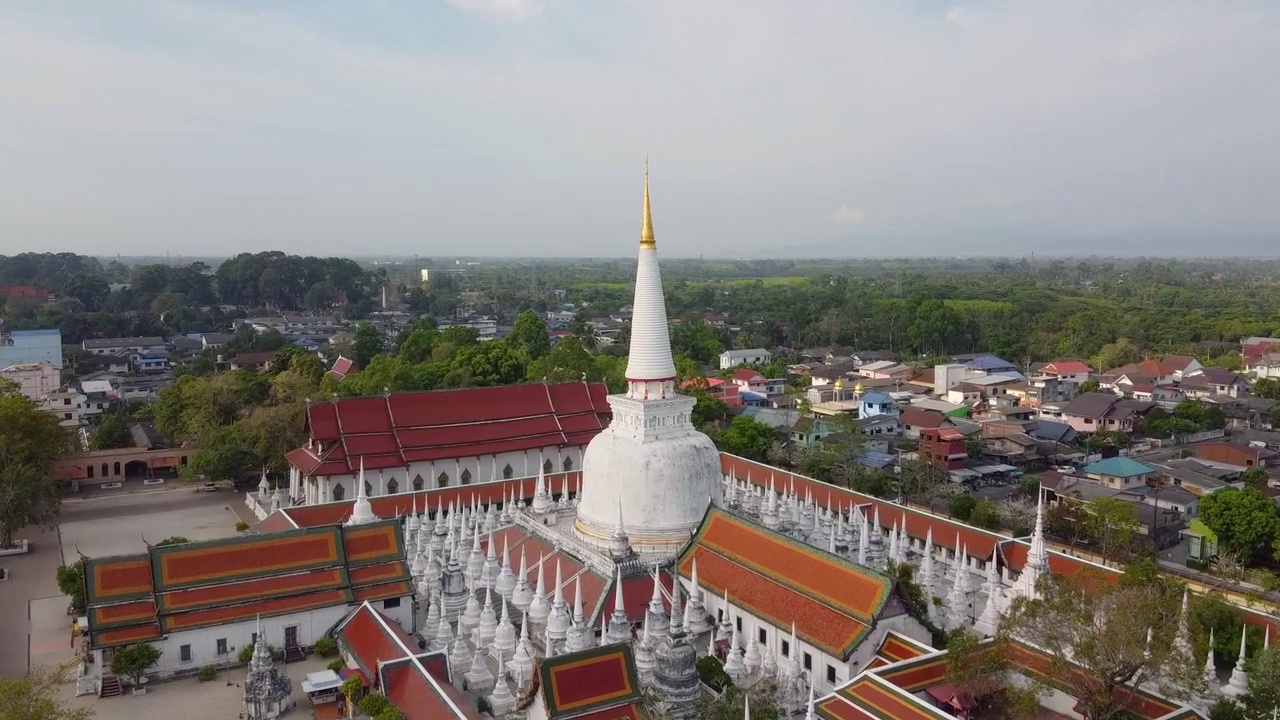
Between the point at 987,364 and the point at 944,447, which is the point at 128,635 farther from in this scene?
the point at 987,364

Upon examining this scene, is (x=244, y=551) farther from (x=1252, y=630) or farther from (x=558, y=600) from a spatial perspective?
(x=1252, y=630)

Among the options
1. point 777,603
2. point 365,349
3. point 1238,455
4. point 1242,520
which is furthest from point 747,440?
point 365,349

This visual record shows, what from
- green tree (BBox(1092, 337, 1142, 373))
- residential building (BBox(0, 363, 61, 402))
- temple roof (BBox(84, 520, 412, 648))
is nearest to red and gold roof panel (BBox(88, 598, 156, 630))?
temple roof (BBox(84, 520, 412, 648))

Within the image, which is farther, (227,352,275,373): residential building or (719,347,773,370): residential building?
(719,347,773,370): residential building

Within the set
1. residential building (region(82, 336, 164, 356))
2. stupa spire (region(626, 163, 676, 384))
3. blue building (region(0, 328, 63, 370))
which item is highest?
stupa spire (region(626, 163, 676, 384))

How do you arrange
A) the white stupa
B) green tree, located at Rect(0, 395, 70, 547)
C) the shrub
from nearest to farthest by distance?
1. the shrub
2. the white stupa
3. green tree, located at Rect(0, 395, 70, 547)

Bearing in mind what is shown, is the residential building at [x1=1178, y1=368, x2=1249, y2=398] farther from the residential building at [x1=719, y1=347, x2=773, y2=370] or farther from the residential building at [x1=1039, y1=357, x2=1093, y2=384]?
the residential building at [x1=719, y1=347, x2=773, y2=370]
